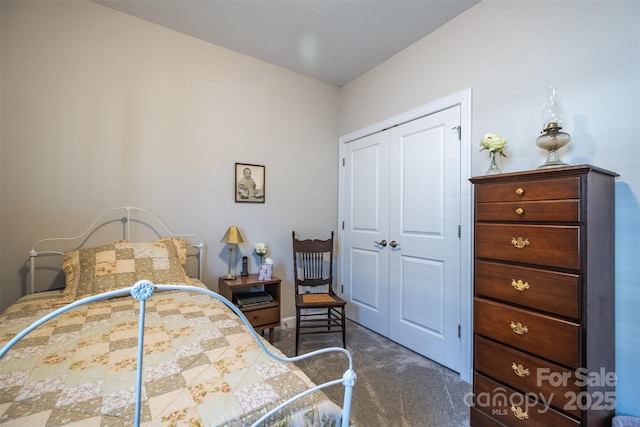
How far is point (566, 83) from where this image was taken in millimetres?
1616

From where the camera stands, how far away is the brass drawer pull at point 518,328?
1362mm

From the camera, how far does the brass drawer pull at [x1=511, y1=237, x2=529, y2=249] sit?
1378mm

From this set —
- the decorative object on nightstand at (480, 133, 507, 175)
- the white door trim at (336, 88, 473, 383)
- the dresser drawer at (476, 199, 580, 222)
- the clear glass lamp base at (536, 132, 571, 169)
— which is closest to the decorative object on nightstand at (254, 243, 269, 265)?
the white door trim at (336, 88, 473, 383)

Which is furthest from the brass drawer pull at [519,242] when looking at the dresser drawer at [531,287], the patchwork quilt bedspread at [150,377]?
the patchwork quilt bedspread at [150,377]

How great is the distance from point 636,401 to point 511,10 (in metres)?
2.36

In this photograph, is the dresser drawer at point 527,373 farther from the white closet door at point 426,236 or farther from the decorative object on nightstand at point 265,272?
the decorative object on nightstand at point 265,272

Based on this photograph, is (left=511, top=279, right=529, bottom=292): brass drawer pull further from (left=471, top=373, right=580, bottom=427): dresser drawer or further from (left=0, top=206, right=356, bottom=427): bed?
(left=0, top=206, right=356, bottom=427): bed

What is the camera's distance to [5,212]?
1.86 metres

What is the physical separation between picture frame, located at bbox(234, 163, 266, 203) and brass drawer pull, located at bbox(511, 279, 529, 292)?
223 centimetres

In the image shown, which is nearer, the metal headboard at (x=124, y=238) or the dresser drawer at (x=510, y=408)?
the dresser drawer at (x=510, y=408)

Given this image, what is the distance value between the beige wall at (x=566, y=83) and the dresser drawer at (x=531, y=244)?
44 centimetres

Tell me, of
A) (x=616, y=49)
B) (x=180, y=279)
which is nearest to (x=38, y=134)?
(x=180, y=279)

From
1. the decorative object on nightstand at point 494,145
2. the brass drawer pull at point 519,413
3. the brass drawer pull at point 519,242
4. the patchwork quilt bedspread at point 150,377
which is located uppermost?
the decorative object on nightstand at point 494,145

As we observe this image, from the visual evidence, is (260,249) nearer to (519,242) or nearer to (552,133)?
(519,242)
